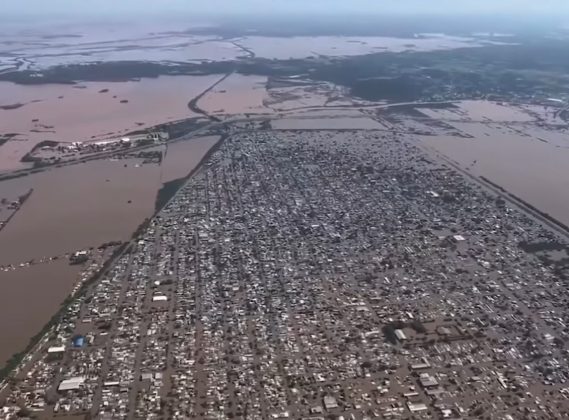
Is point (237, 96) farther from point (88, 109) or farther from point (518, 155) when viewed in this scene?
point (518, 155)

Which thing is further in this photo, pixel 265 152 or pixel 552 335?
pixel 265 152

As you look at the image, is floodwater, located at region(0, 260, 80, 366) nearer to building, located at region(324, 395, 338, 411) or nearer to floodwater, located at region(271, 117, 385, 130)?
building, located at region(324, 395, 338, 411)

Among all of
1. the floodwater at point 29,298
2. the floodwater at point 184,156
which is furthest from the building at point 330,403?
the floodwater at point 184,156

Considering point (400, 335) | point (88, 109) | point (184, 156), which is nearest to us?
point (400, 335)

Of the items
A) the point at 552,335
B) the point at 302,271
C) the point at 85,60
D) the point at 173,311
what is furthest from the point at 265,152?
the point at 85,60

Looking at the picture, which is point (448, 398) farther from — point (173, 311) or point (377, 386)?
point (173, 311)

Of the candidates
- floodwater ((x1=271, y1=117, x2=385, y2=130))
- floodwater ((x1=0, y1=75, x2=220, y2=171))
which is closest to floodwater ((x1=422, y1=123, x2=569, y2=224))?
floodwater ((x1=271, y1=117, x2=385, y2=130))

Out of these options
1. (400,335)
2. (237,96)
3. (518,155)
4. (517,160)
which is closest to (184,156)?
(237,96)
